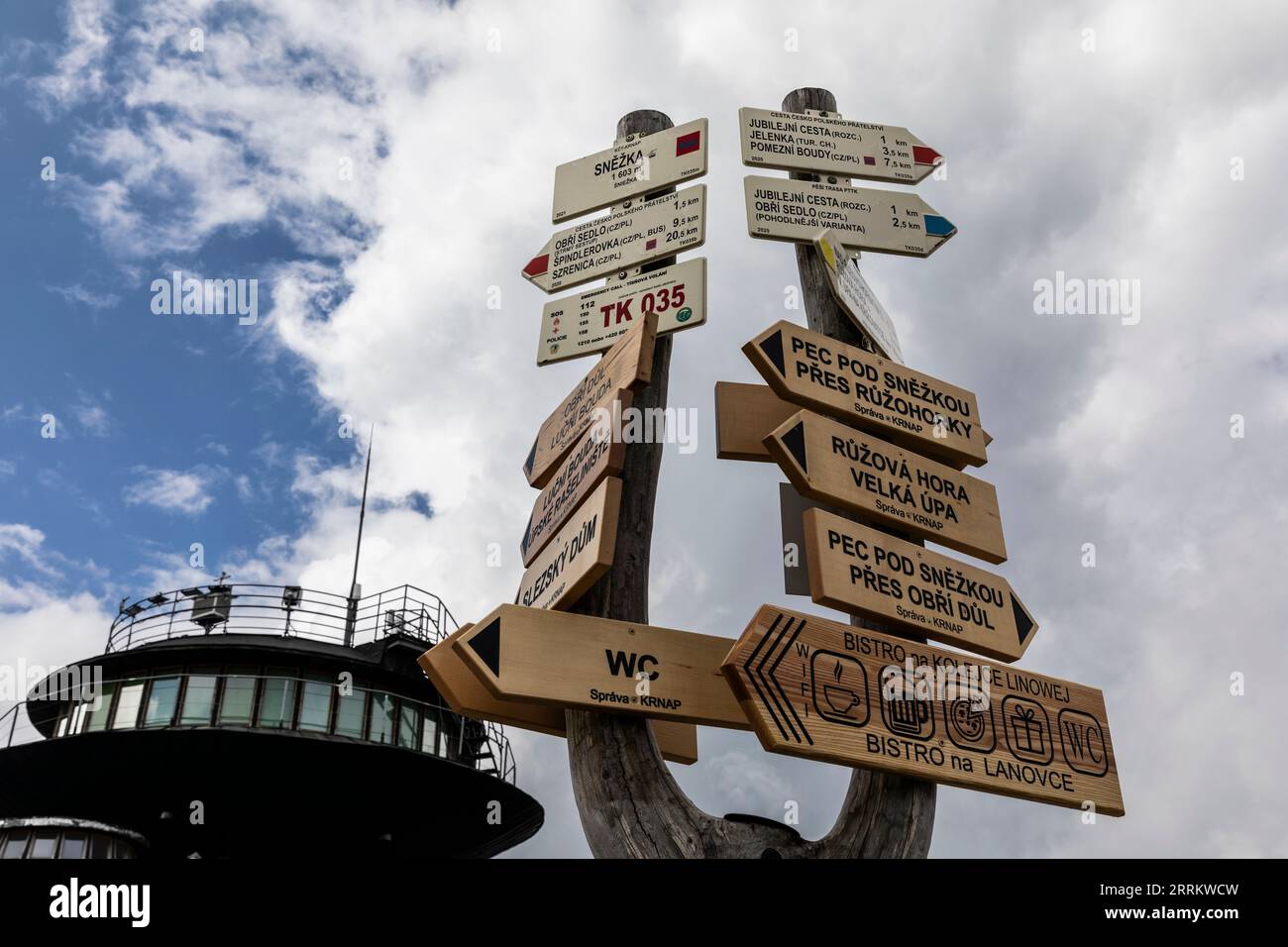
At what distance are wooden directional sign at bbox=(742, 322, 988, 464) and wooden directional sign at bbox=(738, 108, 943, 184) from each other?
149 cm

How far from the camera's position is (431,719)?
21766mm

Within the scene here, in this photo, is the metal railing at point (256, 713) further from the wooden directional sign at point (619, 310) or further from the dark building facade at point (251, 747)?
the wooden directional sign at point (619, 310)

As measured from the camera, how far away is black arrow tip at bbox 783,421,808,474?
4.78 m

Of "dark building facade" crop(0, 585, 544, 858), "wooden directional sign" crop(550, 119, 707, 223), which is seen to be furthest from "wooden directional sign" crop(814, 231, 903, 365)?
"dark building facade" crop(0, 585, 544, 858)

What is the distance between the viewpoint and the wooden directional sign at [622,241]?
5707 mm

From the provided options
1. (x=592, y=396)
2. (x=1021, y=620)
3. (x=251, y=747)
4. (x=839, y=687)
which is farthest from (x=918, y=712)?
(x=251, y=747)

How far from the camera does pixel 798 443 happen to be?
484 centimetres

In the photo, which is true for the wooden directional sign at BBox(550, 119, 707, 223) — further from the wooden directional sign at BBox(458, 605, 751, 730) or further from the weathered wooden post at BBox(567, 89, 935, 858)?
the wooden directional sign at BBox(458, 605, 751, 730)

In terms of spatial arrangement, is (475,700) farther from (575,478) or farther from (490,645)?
(575,478)

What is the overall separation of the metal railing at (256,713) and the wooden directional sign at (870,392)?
16.7 m

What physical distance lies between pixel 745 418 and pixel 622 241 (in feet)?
4.53

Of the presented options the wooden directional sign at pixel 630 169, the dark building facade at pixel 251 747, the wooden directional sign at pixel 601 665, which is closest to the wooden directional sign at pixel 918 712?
the wooden directional sign at pixel 601 665
